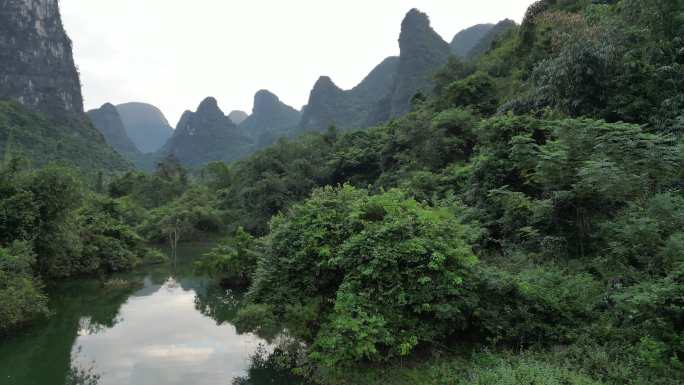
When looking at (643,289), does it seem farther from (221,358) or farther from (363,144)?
(363,144)

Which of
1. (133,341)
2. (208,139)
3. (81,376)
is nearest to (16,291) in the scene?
(133,341)

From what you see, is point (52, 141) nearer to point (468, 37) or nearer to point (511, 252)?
point (511, 252)

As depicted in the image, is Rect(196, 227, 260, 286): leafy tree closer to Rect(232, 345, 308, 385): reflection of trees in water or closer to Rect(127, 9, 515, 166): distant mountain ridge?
Rect(232, 345, 308, 385): reflection of trees in water

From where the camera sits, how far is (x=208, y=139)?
126 metres

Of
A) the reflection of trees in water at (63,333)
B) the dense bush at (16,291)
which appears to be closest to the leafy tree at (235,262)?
the reflection of trees in water at (63,333)

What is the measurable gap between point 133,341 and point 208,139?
121m

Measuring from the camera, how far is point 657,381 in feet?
17.2

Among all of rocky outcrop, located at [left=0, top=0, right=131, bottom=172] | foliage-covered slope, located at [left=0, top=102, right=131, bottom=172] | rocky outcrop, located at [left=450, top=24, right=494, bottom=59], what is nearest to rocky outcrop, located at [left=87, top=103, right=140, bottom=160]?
rocky outcrop, located at [left=0, top=0, right=131, bottom=172]

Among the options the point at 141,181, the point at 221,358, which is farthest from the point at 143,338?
the point at 141,181

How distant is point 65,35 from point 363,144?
82.8 metres

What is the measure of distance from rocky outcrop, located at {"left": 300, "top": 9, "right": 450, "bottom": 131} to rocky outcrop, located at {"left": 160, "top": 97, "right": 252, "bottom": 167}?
31339 mm

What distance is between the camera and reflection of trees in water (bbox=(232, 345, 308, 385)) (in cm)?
835

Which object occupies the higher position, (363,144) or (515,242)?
(363,144)

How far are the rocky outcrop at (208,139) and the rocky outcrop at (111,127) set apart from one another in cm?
1465
